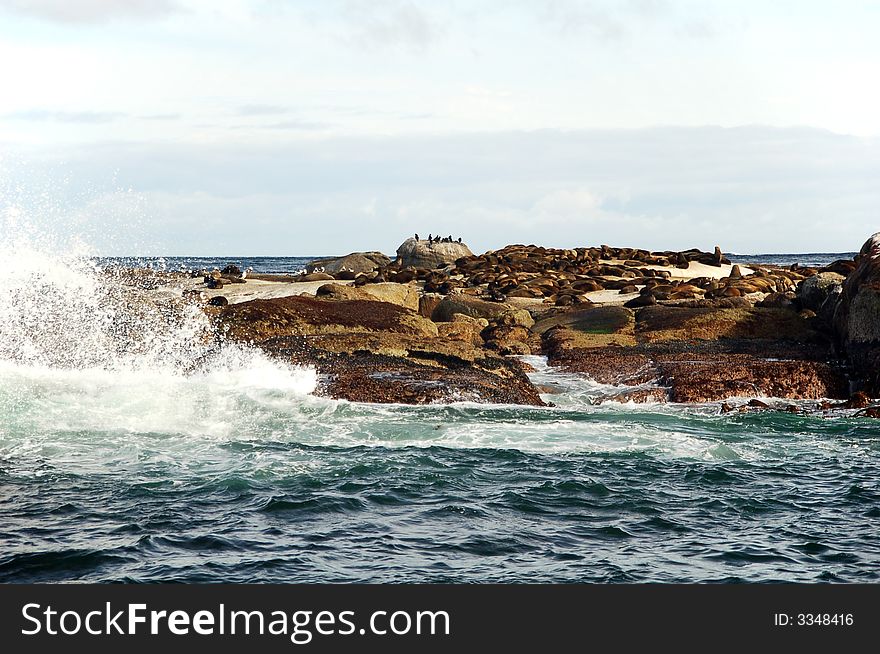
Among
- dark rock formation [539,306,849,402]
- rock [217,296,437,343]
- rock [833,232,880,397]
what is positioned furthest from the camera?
rock [217,296,437,343]

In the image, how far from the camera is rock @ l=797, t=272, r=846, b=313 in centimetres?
2916

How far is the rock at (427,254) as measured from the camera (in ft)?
195

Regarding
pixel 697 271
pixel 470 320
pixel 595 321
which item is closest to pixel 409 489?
pixel 595 321

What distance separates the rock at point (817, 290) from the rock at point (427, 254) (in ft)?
100

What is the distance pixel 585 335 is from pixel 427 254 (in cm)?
3172

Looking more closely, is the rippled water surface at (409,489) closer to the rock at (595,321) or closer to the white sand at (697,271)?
the rock at (595,321)

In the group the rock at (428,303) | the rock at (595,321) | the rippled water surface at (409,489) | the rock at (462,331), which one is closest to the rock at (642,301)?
the rock at (595,321)

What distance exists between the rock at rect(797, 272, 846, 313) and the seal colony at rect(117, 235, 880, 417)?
0.05 meters

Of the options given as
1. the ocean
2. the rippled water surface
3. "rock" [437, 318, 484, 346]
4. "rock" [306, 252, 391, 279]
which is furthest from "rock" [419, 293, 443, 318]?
"rock" [306, 252, 391, 279]

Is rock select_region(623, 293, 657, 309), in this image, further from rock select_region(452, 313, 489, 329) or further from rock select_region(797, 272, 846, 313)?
rock select_region(452, 313, 489, 329)

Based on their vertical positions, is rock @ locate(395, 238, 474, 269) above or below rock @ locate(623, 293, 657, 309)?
above

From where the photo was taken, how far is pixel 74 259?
27641mm

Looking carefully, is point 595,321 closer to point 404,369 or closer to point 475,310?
point 475,310

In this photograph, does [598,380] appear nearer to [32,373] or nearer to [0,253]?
[32,373]
